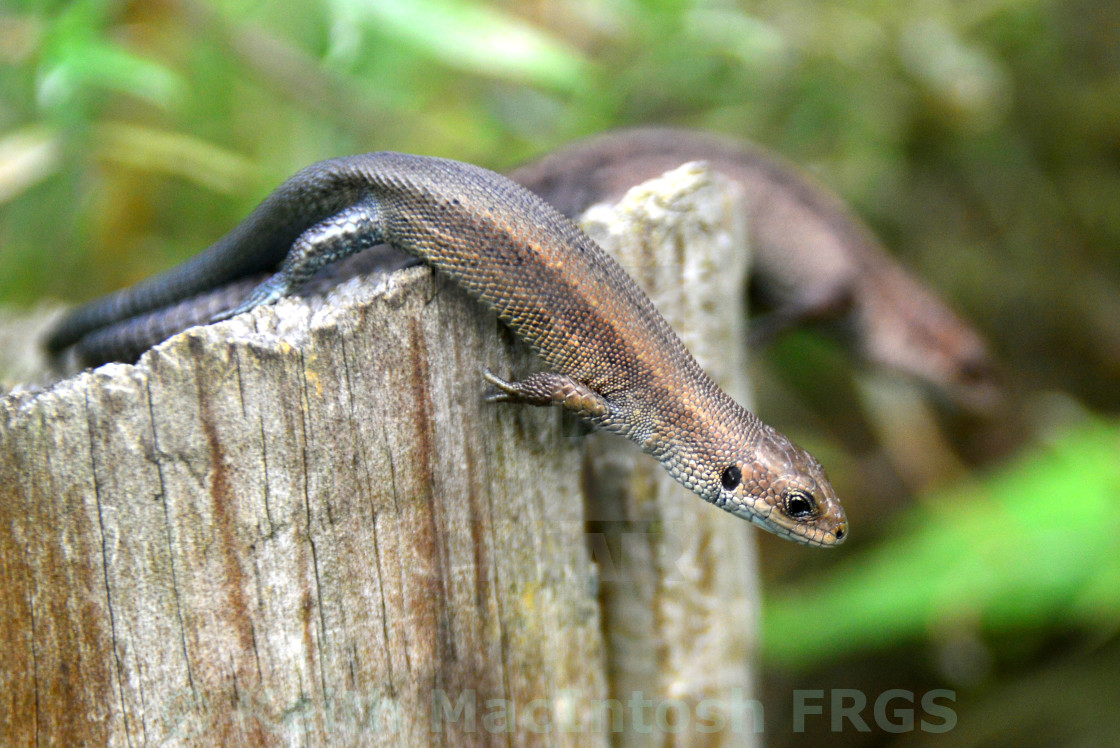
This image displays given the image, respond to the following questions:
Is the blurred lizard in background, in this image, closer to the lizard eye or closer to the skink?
the skink

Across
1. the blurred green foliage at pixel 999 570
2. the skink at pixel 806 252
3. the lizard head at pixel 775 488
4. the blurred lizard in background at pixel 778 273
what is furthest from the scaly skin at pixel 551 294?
the blurred green foliage at pixel 999 570

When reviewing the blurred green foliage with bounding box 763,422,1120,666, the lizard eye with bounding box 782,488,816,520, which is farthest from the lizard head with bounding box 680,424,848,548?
the blurred green foliage with bounding box 763,422,1120,666

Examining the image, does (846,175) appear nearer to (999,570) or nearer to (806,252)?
(806,252)

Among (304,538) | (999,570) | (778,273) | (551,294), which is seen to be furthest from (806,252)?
(304,538)

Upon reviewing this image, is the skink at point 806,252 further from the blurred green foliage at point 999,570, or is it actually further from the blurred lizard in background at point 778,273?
the blurred green foliage at point 999,570

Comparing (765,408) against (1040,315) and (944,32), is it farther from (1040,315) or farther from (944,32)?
(944,32)

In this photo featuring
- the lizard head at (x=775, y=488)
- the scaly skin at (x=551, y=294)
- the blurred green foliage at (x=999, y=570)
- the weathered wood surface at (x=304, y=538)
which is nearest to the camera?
the weathered wood surface at (x=304, y=538)
